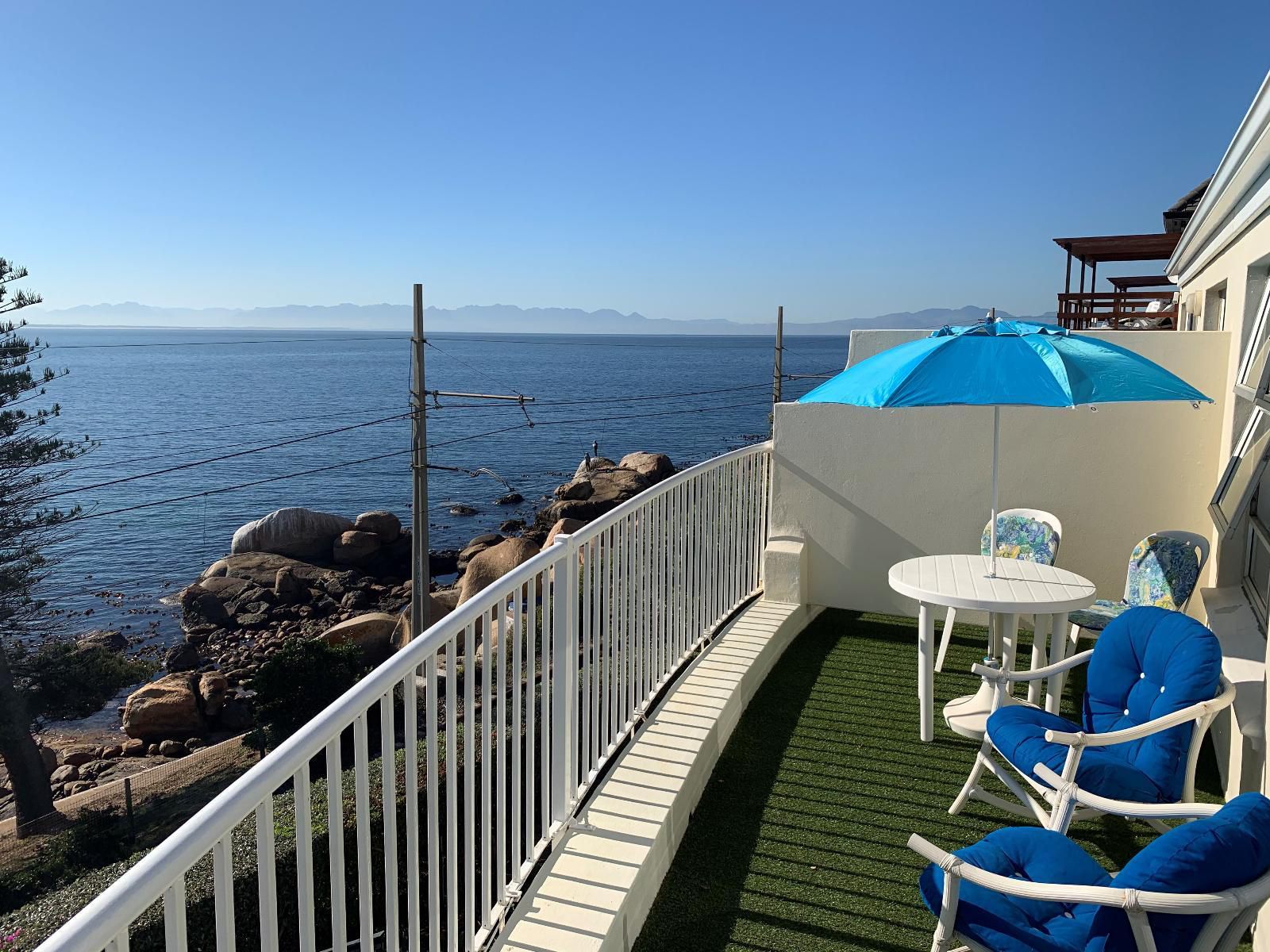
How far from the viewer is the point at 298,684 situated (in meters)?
17.6

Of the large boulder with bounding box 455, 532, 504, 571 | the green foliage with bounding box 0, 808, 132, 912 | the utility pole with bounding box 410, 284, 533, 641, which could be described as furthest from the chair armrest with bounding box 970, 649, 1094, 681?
the large boulder with bounding box 455, 532, 504, 571

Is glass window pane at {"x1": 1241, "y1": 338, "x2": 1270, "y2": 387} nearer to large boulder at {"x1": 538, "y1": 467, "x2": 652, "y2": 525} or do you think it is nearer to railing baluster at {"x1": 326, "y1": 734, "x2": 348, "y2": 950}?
railing baluster at {"x1": 326, "y1": 734, "x2": 348, "y2": 950}

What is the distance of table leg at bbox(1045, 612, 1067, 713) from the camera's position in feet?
13.1

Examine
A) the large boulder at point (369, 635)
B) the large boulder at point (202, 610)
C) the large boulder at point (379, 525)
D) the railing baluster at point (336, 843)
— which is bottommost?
the large boulder at point (202, 610)

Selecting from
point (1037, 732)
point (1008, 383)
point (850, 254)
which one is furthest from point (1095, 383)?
point (850, 254)

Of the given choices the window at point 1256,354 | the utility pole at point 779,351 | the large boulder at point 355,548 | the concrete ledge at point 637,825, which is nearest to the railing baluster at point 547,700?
the concrete ledge at point 637,825

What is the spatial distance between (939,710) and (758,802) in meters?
1.42

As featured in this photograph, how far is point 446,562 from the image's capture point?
31.2 meters

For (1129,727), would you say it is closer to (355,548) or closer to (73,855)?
(73,855)

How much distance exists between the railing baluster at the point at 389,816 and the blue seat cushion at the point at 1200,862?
156 cm

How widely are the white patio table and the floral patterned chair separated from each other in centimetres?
37

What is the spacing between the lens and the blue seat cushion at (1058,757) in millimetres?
2961

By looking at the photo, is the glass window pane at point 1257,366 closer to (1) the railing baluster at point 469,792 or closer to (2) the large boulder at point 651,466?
(1) the railing baluster at point 469,792

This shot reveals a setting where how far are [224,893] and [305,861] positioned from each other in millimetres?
215
